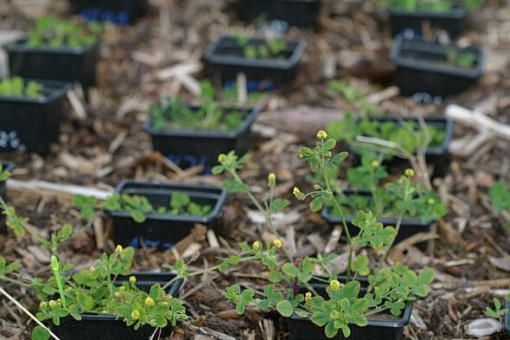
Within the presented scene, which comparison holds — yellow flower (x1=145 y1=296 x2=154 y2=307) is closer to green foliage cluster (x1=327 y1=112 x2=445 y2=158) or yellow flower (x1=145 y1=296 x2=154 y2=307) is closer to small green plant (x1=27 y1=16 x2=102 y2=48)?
green foliage cluster (x1=327 y1=112 x2=445 y2=158)

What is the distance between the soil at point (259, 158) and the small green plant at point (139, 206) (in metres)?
0.12

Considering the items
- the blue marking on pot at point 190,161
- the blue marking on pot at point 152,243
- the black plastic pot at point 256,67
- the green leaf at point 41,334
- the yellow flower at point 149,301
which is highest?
the black plastic pot at point 256,67

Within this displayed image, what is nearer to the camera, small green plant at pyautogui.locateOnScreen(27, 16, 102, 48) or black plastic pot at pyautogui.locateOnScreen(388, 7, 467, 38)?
small green plant at pyautogui.locateOnScreen(27, 16, 102, 48)

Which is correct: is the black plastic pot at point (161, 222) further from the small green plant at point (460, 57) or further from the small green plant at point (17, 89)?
the small green plant at point (460, 57)

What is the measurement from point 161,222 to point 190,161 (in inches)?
25.5

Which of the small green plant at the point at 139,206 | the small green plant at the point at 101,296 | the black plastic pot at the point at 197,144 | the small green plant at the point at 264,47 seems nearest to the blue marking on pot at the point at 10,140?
the black plastic pot at the point at 197,144

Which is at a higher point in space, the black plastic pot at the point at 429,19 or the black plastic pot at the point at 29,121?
the black plastic pot at the point at 429,19

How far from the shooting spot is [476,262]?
9.71 ft

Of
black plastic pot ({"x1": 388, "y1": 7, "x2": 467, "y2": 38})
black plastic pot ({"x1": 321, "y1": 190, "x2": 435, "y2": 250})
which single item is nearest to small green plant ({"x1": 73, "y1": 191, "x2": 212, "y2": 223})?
black plastic pot ({"x1": 321, "y1": 190, "x2": 435, "y2": 250})

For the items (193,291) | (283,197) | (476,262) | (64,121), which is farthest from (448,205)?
(64,121)

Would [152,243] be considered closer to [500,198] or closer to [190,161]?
[190,161]

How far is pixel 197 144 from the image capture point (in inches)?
138

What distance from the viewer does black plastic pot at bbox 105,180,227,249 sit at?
2910mm

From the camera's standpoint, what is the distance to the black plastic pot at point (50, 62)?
4073mm
